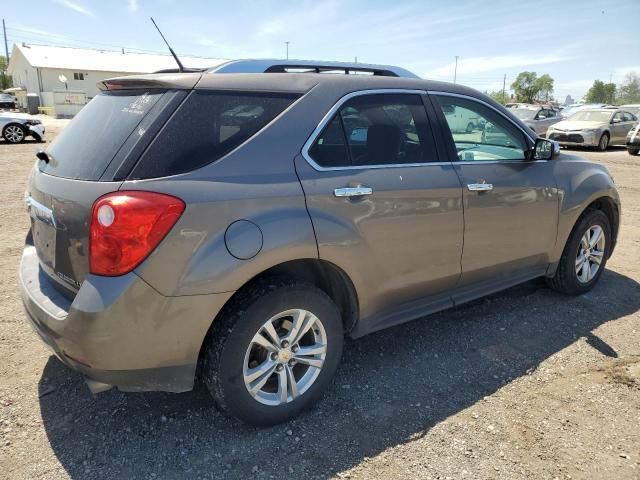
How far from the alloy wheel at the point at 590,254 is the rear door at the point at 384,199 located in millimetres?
1730

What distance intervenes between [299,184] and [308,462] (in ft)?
4.50

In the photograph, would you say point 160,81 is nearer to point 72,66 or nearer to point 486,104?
point 486,104

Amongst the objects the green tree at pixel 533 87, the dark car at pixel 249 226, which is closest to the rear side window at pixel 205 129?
the dark car at pixel 249 226

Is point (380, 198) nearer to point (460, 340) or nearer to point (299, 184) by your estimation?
point (299, 184)

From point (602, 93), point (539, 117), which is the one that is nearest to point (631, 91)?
point (602, 93)

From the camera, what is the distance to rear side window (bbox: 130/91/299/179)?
7.45 feet

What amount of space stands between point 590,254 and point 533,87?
11117 centimetres

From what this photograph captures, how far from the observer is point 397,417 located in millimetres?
2789

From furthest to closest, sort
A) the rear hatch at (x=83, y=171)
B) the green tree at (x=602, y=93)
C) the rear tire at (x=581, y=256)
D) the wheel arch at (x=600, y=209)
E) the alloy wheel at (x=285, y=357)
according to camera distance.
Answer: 1. the green tree at (x=602, y=93)
2. the rear tire at (x=581, y=256)
3. the wheel arch at (x=600, y=209)
4. the alloy wheel at (x=285, y=357)
5. the rear hatch at (x=83, y=171)

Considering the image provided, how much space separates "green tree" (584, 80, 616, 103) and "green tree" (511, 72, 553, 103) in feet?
27.6

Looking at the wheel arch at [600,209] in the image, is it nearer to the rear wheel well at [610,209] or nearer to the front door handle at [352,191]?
the rear wheel well at [610,209]

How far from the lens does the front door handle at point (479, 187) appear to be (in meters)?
3.29

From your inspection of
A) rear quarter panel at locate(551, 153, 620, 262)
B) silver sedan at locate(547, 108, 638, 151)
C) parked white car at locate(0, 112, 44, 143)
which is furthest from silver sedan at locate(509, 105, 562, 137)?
parked white car at locate(0, 112, 44, 143)

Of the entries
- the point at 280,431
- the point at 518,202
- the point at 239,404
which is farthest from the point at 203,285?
the point at 518,202
